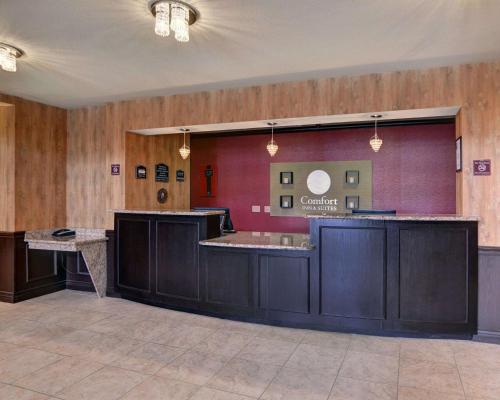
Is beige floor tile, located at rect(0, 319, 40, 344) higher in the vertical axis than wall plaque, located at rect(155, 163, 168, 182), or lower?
lower

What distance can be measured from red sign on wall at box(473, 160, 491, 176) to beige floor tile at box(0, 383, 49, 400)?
4.13m

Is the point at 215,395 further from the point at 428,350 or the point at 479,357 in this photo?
the point at 479,357

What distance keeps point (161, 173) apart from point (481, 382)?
484cm

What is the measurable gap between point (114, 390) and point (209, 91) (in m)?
3.41

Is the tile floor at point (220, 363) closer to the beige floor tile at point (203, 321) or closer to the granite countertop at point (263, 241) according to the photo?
the beige floor tile at point (203, 321)

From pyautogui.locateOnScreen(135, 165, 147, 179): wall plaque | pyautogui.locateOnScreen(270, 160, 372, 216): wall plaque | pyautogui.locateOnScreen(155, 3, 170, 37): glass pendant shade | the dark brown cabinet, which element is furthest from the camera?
pyautogui.locateOnScreen(270, 160, 372, 216): wall plaque

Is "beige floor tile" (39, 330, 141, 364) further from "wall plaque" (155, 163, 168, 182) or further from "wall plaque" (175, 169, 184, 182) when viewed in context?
"wall plaque" (175, 169, 184, 182)

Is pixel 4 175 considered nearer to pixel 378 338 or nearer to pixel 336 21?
pixel 336 21

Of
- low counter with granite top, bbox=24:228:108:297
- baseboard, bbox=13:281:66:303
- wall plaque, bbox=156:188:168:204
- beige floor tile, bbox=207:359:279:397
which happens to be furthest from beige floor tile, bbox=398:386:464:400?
baseboard, bbox=13:281:66:303

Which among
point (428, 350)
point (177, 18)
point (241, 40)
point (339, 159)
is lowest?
point (428, 350)

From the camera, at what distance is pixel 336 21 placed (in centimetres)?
274

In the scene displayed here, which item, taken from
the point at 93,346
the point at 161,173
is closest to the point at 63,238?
the point at 161,173

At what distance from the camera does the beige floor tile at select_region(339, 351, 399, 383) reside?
2.80m

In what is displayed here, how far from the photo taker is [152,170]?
5.67m
